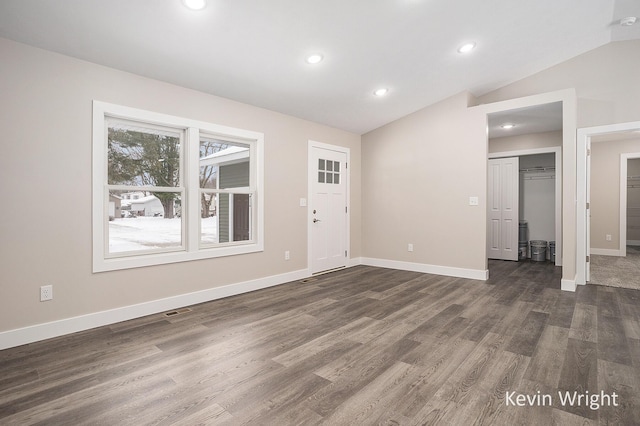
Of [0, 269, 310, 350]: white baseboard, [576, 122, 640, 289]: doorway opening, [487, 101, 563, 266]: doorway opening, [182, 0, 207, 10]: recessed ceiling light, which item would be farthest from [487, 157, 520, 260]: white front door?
[182, 0, 207, 10]: recessed ceiling light

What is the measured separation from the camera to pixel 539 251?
6.53m

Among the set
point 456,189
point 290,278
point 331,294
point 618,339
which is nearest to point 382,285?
point 331,294

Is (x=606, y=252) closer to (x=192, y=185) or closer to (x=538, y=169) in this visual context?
(x=538, y=169)

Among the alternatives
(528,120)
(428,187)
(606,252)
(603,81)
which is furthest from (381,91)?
(606,252)

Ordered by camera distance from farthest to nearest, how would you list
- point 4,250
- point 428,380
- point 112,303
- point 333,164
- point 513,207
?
point 513,207 < point 333,164 < point 112,303 < point 4,250 < point 428,380

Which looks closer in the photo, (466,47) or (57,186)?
(57,186)

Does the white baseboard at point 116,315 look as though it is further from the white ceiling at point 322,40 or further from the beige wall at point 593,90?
the beige wall at point 593,90

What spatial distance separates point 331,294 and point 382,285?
0.87 meters

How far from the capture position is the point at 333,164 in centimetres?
575

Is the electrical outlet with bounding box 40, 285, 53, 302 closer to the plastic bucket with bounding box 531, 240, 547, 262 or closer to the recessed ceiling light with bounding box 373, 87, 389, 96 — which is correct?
the recessed ceiling light with bounding box 373, 87, 389, 96

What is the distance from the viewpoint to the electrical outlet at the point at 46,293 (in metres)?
2.77

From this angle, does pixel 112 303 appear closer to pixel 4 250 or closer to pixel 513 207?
pixel 4 250

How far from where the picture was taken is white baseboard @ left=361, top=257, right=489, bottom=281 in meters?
5.00

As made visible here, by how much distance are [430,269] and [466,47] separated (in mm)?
3297
